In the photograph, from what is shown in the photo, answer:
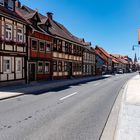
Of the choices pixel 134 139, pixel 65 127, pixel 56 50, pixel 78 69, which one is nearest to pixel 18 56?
pixel 56 50

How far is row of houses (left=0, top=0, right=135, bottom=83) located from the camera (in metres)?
21.4

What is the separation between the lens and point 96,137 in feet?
21.3

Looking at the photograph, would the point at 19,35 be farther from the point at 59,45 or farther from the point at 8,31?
the point at 59,45

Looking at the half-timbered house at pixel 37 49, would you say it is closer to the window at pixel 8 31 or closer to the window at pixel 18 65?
the window at pixel 18 65

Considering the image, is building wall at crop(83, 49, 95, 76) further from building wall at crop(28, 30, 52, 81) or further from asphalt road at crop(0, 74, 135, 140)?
asphalt road at crop(0, 74, 135, 140)

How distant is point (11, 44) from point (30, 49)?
4.22 m

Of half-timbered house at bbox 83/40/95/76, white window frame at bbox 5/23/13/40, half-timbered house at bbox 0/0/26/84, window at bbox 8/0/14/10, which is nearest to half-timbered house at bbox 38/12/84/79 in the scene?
half-timbered house at bbox 83/40/95/76

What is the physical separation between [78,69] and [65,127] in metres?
37.6

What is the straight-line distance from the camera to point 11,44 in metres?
21.9

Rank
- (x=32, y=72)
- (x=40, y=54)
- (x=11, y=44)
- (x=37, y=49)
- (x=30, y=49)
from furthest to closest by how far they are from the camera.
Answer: (x=40, y=54)
(x=37, y=49)
(x=32, y=72)
(x=30, y=49)
(x=11, y=44)

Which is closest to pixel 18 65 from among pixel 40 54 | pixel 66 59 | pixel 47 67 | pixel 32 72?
pixel 32 72

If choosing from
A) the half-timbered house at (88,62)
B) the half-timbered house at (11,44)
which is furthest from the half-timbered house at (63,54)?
the half-timbered house at (11,44)

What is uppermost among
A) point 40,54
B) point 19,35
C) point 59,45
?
point 59,45

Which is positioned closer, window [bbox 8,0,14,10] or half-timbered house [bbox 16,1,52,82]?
window [bbox 8,0,14,10]
